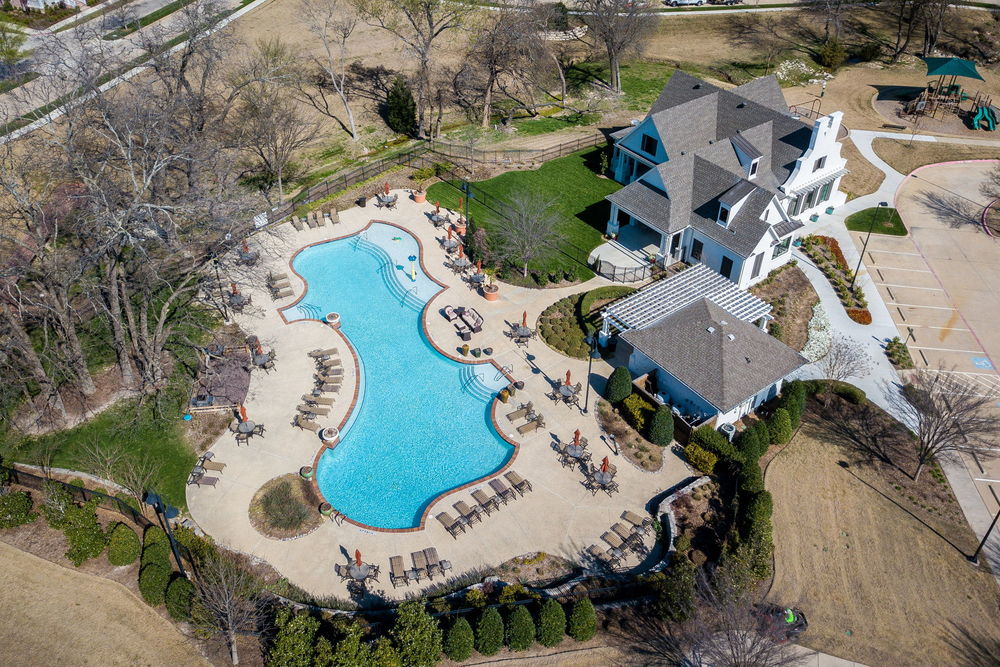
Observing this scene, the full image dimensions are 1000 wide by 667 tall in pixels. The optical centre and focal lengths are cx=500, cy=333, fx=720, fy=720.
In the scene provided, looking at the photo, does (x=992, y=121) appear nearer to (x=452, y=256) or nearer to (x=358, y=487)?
(x=452, y=256)

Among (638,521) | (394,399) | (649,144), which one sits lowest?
(638,521)

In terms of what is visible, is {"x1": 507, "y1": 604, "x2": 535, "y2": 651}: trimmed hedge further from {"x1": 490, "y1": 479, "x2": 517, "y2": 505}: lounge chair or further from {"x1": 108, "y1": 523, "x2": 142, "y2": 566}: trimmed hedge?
{"x1": 108, "y1": 523, "x2": 142, "y2": 566}: trimmed hedge

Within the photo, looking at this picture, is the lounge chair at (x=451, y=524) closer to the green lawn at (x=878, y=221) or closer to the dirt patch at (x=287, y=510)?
the dirt patch at (x=287, y=510)

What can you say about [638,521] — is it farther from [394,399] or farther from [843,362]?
[843,362]

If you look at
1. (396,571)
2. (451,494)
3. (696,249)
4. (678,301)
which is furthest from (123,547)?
(696,249)

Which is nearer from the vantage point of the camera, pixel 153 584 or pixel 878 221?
pixel 153 584

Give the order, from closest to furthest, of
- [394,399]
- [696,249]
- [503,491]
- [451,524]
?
[451,524], [503,491], [394,399], [696,249]

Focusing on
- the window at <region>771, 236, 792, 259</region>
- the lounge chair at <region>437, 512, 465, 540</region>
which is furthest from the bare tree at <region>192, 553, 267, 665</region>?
the window at <region>771, 236, 792, 259</region>
